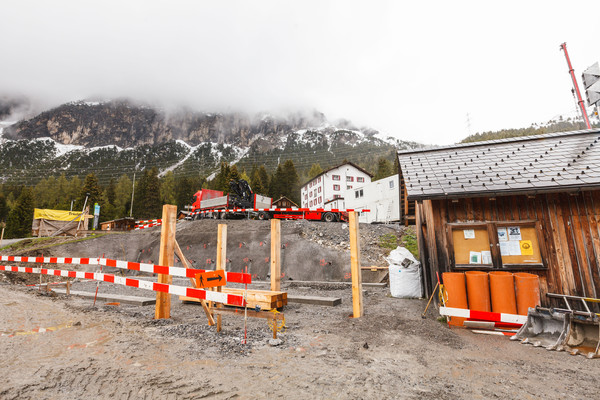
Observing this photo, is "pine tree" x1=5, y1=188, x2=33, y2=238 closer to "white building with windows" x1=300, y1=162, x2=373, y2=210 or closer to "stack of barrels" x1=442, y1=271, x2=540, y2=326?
"white building with windows" x1=300, y1=162, x2=373, y2=210

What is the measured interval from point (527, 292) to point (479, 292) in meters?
0.88

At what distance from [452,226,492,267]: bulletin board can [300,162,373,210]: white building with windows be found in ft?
180

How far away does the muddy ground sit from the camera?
10.5 feet

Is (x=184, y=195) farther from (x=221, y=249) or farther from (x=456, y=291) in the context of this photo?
(x=456, y=291)

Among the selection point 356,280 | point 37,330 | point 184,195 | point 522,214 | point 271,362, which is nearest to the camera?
point 271,362

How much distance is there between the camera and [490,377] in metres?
3.70

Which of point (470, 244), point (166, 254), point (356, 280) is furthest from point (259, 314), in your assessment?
point (470, 244)

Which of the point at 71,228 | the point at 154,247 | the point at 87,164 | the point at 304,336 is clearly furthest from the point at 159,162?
the point at 304,336

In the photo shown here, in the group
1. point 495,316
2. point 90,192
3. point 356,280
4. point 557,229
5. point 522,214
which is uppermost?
point 90,192

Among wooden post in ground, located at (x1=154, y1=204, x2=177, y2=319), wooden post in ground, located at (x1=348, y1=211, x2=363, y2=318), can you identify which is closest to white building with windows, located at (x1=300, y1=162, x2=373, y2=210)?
wooden post in ground, located at (x1=348, y1=211, x2=363, y2=318)

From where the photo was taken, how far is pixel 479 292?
20.9ft

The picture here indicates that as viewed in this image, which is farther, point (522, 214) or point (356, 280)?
point (522, 214)

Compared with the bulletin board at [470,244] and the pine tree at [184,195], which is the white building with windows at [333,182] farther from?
the bulletin board at [470,244]

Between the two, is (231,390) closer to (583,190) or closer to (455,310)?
(455,310)
